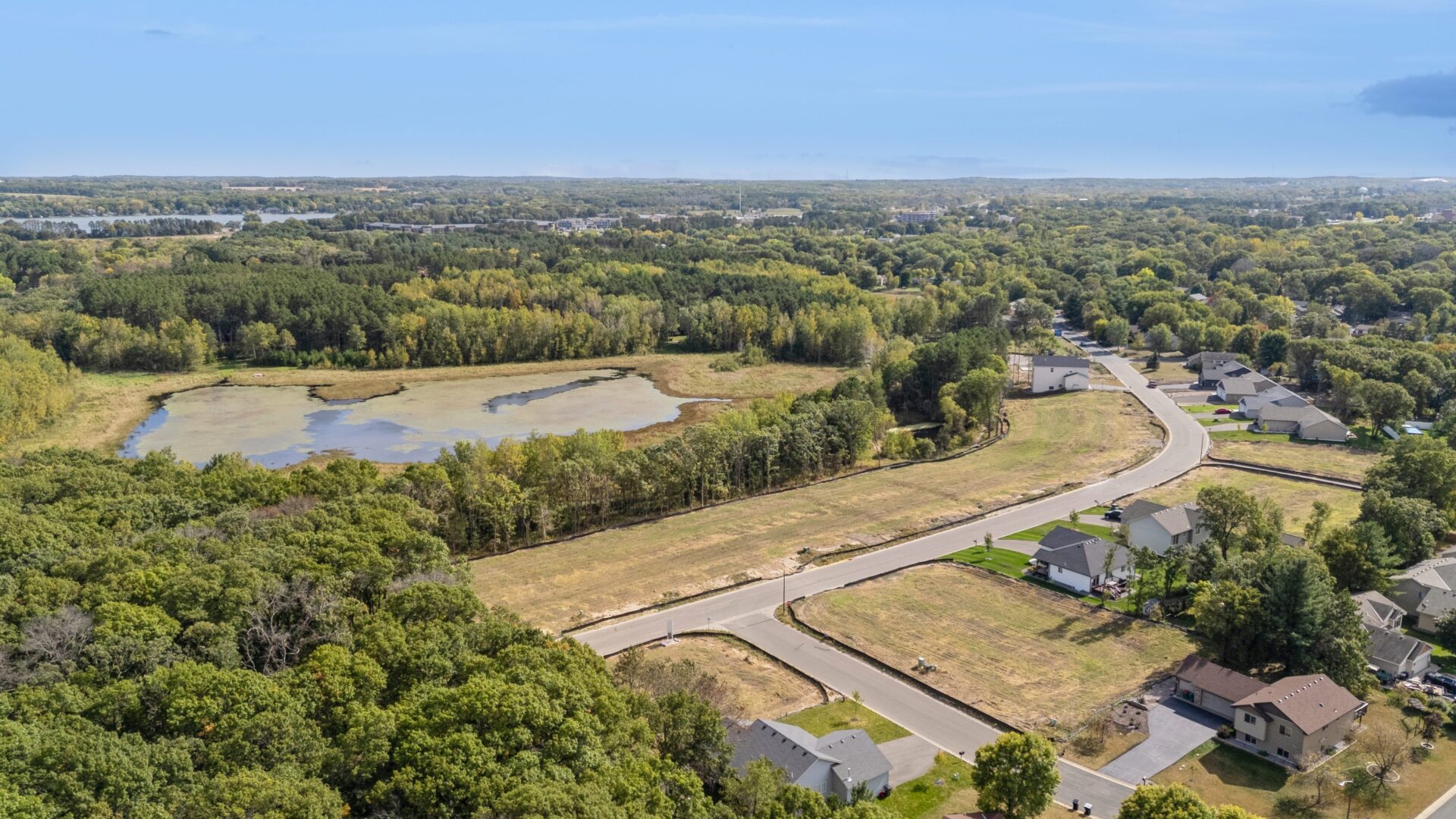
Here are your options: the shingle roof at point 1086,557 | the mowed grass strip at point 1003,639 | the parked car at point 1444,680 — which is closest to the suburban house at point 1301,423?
the shingle roof at point 1086,557

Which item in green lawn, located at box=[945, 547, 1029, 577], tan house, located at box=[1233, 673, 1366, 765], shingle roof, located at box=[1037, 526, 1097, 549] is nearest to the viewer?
tan house, located at box=[1233, 673, 1366, 765]

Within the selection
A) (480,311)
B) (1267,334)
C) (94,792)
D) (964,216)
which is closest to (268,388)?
(480,311)

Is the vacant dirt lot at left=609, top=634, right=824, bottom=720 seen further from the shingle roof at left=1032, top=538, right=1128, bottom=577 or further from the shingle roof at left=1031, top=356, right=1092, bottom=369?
the shingle roof at left=1031, top=356, right=1092, bottom=369

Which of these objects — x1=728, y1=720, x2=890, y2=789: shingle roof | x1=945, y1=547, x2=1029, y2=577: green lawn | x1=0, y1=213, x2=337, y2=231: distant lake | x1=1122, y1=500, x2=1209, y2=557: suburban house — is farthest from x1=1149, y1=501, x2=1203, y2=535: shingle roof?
x1=0, y1=213, x2=337, y2=231: distant lake

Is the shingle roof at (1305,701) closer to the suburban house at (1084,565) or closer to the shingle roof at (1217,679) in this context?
the shingle roof at (1217,679)

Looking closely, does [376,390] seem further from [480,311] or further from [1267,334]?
[1267,334]
